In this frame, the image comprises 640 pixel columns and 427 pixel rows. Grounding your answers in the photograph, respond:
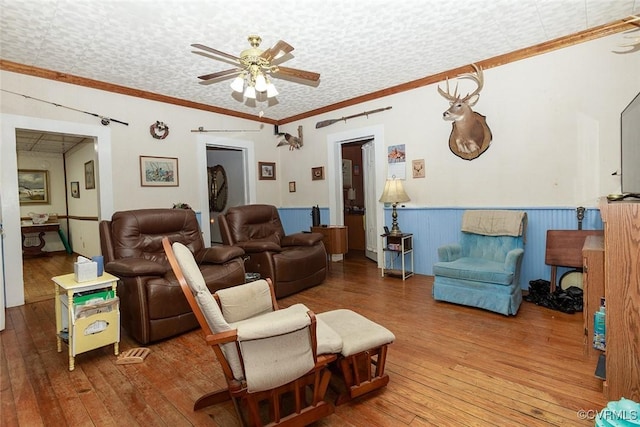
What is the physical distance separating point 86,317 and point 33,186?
671 centimetres

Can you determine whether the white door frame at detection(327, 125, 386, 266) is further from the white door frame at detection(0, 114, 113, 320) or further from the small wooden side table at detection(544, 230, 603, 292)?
the white door frame at detection(0, 114, 113, 320)

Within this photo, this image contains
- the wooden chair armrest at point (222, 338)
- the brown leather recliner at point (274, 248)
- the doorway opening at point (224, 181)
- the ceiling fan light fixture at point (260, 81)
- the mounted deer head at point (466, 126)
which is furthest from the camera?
the doorway opening at point (224, 181)

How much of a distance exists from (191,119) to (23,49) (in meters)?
1.97

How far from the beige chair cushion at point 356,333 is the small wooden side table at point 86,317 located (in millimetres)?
1505

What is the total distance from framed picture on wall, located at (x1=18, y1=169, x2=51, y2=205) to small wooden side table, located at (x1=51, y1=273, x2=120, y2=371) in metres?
6.23

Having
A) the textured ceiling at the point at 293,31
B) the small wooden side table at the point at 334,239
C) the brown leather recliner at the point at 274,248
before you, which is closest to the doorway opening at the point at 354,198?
the small wooden side table at the point at 334,239

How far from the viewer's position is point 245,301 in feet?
6.08

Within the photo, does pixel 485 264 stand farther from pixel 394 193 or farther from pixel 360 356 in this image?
pixel 360 356

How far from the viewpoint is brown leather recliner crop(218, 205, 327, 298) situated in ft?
11.4

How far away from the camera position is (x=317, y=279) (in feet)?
12.8

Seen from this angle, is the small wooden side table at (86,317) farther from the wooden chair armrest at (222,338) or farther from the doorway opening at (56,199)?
the doorway opening at (56,199)

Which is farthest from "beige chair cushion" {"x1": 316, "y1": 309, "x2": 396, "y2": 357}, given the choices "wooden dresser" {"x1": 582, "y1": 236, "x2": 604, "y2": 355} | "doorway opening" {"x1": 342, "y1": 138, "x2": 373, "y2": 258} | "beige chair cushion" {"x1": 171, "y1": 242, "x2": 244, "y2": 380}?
"doorway opening" {"x1": 342, "y1": 138, "x2": 373, "y2": 258}

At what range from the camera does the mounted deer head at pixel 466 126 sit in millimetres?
3369

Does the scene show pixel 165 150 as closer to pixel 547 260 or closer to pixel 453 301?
pixel 453 301
